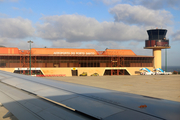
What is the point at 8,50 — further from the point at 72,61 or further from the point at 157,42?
the point at 157,42

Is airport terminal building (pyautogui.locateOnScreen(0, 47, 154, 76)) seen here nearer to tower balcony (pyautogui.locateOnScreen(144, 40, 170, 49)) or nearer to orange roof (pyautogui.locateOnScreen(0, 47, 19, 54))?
orange roof (pyautogui.locateOnScreen(0, 47, 19, 54))

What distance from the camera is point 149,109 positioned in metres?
3.59

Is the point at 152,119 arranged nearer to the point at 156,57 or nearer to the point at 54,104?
the point at 54,104

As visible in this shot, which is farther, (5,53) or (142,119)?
(5,53)

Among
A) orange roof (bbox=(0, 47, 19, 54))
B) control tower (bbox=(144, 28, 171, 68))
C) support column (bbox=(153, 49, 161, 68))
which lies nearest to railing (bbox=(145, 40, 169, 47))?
control tower (bbox=(144, 28, 171, 68))

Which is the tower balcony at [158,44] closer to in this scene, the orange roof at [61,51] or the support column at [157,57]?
the support column at [157,57]

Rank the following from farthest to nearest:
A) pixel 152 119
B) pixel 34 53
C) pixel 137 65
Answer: pixel 137 65 < pixel 34 53 < pixel 152 119

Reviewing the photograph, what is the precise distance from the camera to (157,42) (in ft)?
258

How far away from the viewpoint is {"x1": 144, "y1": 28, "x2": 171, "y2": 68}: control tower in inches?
3053

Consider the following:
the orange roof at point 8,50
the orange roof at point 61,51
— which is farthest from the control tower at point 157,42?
the orange roof at point 8,50

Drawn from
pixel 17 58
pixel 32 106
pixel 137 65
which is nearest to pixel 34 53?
pixel 17 58

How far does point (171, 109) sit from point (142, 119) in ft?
3.49

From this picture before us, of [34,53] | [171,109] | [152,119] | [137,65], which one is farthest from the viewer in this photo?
[137,65]

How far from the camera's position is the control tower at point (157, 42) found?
7756cm
